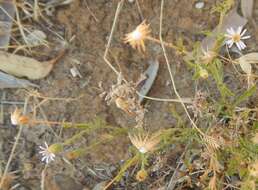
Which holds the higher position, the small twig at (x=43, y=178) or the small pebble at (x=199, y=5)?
the small pebble at (x=199, y=5)

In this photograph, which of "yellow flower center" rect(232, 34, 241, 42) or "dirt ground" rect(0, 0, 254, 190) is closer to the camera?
"yellow flower center" rect(232, 34, 241, 42)

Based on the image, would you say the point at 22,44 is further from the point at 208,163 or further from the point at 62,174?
the point at 208,163

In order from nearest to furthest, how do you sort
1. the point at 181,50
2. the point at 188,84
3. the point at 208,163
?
the point at 181,50 → the point at 208,163 → the point at 188,84

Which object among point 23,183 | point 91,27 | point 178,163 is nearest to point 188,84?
point 178,163

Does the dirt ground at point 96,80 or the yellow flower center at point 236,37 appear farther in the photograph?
the dirt ground at point 96,80

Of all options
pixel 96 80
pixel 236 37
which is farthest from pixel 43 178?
pixel 236 37

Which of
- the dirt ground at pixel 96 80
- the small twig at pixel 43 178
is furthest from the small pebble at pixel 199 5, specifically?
the small twig at pixel 43 178

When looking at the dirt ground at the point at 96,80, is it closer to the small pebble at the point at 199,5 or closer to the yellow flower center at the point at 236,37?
the small pebble at the point at 199,5

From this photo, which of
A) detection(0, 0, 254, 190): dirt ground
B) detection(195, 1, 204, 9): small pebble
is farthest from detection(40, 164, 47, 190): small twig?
detection(195, 1, 204, 9): small pebble

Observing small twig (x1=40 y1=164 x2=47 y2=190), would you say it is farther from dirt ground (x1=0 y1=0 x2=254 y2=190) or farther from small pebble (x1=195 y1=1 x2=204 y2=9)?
small pebble (x1=195 y1=1 x2=204 y2=9)
